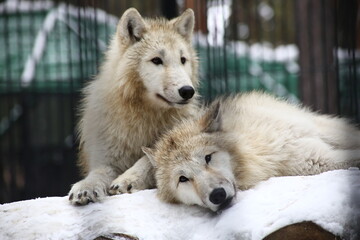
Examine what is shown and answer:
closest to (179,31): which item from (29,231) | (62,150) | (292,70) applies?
(29,231)

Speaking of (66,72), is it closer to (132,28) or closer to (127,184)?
(132,28)

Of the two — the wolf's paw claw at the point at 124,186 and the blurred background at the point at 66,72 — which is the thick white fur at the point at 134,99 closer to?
the wolf's paw claw at the point at 124,186

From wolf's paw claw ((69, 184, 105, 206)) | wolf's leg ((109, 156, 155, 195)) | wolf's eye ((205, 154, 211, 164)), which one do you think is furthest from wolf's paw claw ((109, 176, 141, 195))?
wolf's eye ((205, 154, 211, 164))

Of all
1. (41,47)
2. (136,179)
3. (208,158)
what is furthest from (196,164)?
(41,47)

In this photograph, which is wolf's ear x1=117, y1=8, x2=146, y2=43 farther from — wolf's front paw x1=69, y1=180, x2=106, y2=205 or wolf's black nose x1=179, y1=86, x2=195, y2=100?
wolf's front paw x1=69, y1=180, x2=106, y2=205

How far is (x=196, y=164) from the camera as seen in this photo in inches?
126

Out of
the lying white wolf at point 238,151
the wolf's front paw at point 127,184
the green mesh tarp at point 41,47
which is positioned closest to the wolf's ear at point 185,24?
the lying white wolf at point 238,151

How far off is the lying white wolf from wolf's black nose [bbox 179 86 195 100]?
0.56 ft

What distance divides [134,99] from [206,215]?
4.15 feet

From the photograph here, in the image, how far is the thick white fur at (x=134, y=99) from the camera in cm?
398

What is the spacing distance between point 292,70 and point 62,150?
2872 millimetres

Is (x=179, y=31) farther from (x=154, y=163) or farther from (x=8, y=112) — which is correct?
(x=8, y=112)

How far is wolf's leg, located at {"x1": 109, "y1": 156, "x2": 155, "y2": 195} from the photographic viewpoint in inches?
141

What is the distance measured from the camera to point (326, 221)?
103 inches
